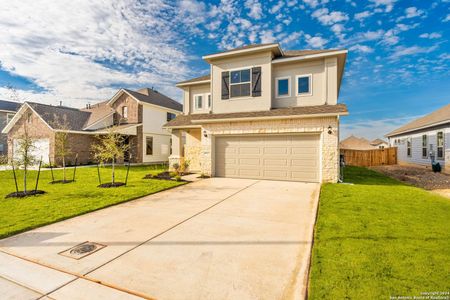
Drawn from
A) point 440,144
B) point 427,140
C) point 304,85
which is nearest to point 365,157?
point 427,140

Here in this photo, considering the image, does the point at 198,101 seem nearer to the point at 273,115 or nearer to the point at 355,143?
the point at 273,115

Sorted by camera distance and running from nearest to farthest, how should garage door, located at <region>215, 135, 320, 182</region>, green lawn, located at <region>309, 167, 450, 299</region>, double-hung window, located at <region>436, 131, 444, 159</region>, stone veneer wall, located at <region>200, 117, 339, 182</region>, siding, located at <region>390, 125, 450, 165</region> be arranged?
1. green lawn, located at <region>309, 167, 450, 299</region>
2. stone veneer wall, located at <region>200, 117, 339, 182</region>
3. garage door, located at <region>215, 135, 320, 182</region>
4. siding, located at <region>390, 125, 450, 165</region>
5. double-hung window, located at <region>436, 131, 444, 159</region>

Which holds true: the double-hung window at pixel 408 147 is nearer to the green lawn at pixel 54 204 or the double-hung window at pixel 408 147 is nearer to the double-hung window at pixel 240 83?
the double-hung window at pixel 240 83

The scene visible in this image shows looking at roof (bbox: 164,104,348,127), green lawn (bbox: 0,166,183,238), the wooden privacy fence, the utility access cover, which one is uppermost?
roof (bbox: 164,104,348,127)

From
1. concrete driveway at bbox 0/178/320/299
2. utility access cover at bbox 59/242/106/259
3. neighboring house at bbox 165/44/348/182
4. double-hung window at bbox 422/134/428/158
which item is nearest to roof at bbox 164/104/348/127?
neighboring house at bbox 165/44/348/182

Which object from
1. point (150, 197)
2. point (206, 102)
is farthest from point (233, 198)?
point (206, 102)

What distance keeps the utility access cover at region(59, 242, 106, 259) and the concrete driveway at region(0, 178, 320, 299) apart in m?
0.08

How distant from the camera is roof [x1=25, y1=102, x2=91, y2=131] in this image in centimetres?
1840

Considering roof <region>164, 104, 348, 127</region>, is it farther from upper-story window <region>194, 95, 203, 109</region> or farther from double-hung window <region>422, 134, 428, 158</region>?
double-hung window <region>422, 134, 428, 158</region>

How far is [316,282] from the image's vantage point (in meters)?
2.55

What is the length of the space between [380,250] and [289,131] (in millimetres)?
7272

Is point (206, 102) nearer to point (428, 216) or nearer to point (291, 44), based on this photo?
point (291, 44)

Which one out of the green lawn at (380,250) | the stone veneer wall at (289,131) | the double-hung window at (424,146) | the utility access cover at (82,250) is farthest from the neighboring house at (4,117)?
the double-hung window at (424,146)

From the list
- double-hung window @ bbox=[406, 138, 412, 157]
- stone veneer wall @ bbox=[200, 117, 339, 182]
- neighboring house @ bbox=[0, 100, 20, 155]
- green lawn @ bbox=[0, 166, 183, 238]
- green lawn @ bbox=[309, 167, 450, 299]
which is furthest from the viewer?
neighboring house @ bbox=[0, 100, 20, 155]
